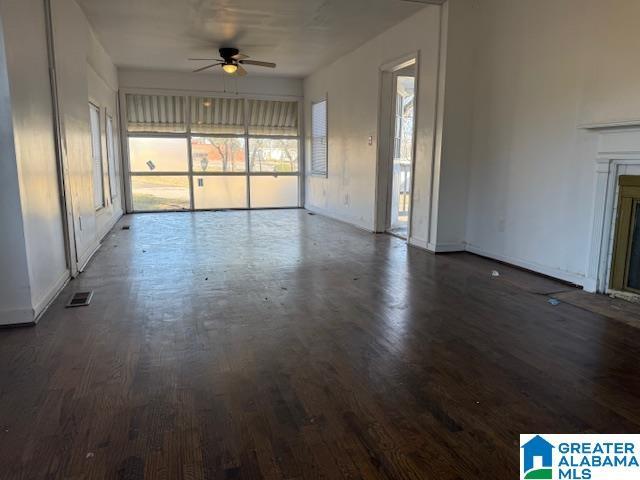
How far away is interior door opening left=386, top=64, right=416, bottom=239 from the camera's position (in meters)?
6.96

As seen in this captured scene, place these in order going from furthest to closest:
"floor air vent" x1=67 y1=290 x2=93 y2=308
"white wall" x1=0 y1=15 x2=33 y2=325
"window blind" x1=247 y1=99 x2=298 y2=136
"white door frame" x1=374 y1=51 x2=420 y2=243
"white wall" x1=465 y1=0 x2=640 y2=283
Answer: "window blind" x1=247 y1=99 x2=298 y2=136 < "white door frame" x1=374 y1=51 x2=420 y2=243 < "white wall" x1=465 y1=0 x2=640 y2=283 < "floor air vent" x1=67 y1=290 x2=93 y2=308 < "white wall" x1=0 y1=15 x2=33 y2=325

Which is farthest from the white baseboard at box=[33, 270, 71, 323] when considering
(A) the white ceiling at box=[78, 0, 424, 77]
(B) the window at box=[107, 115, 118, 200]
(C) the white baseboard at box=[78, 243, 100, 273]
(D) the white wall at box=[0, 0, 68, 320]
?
(B) the window at box=[107, 115, 118, 200]

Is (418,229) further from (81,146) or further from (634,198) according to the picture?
(81,146)

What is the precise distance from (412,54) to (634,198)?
3.35 m

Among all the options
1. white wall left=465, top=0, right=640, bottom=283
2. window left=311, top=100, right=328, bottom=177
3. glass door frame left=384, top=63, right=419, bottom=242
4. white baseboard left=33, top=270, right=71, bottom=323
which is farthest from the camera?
window left=311, top=100, right=328, bottom=177

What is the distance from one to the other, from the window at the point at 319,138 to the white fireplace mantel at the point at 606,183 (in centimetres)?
597

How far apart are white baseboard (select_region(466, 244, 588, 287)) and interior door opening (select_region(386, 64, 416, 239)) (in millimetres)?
1524

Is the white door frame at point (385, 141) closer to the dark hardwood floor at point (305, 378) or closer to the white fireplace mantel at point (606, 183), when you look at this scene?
the white fireplace mantel at point (606, 183)

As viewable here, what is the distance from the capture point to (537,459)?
1780 mm

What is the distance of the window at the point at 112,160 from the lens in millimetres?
7821

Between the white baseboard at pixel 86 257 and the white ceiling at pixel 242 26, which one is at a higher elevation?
the white ceiling at pixel 242 26

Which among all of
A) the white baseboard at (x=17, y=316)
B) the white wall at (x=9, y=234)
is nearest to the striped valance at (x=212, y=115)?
the white wall at (x=9, y=234)

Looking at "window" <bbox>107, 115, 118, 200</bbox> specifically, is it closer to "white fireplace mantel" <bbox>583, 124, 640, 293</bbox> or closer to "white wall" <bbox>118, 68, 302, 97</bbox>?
"white wall" <bbox>118, 68, 302, 97</bbox>

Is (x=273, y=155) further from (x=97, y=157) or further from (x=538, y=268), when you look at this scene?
(x=538, y=268)
